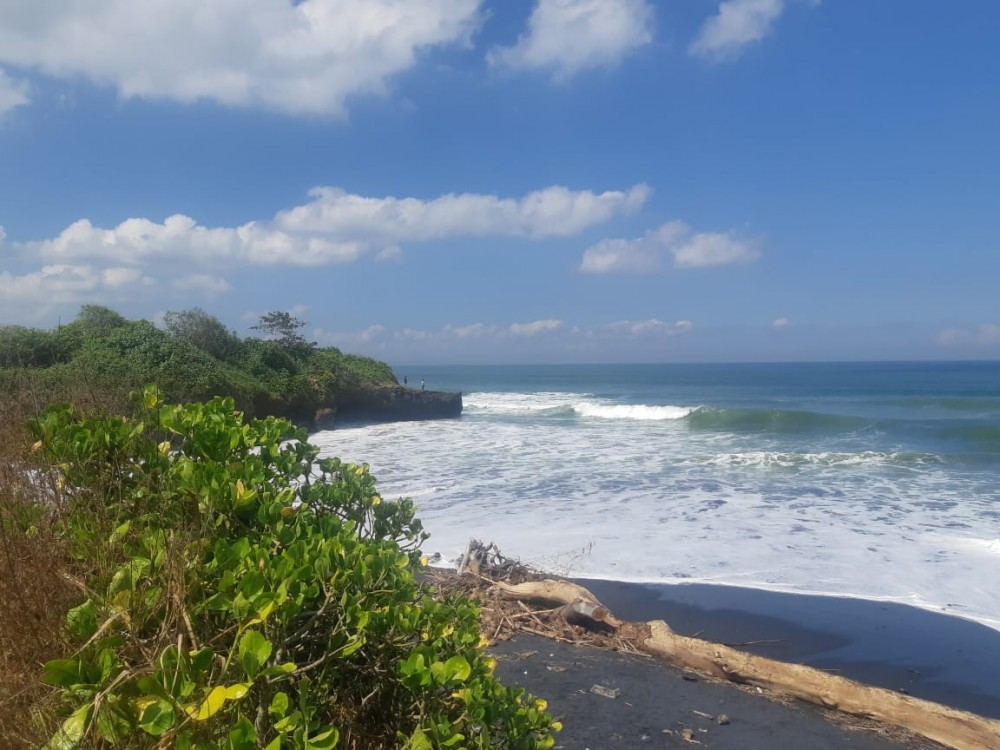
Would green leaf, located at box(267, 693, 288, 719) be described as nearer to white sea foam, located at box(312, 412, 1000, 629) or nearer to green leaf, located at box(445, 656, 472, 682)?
green leaf, located at box(445, 656, 472, 682)

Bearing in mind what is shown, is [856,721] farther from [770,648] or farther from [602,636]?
[602,636]

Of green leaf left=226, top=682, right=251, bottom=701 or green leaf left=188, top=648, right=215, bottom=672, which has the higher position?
green leaf left=188, top=648, right=215, bottom=672

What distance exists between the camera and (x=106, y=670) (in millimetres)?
1553

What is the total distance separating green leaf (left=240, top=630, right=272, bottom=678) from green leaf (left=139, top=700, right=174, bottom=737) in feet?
0.53

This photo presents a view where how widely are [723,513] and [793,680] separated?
6.80 meters

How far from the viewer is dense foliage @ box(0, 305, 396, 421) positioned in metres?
18.9

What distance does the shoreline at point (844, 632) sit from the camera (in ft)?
20.2

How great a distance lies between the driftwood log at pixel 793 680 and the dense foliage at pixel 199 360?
35.8ft

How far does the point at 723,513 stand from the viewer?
12.1 meters

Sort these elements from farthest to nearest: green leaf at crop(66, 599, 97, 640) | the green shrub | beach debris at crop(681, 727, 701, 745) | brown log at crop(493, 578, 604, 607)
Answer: the green shrub < brown log at crop(493, 578, 604, 607) < beach debris at crop(681, 727, 701, 745) < green leaf at crop(66, 599, 97, 640)

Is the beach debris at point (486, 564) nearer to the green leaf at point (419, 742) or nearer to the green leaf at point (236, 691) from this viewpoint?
the green leaf at point (419, 742)

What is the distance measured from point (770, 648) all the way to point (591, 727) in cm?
273

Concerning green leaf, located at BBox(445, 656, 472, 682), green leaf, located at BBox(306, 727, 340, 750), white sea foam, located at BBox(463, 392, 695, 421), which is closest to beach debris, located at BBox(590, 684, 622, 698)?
green leaf, located at BBox(445, 656, 472, 682)

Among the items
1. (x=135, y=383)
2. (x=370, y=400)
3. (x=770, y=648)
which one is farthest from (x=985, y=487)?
(x=370, y=400)
